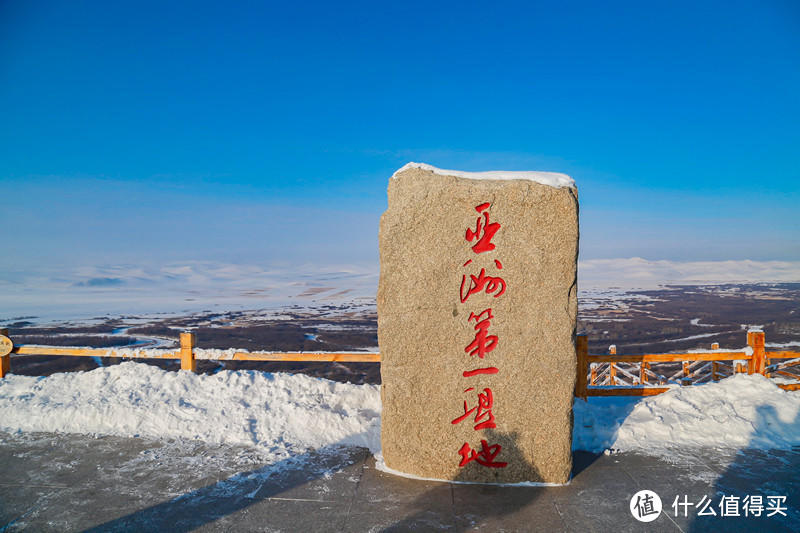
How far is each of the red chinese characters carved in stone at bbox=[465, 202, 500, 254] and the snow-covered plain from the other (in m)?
2.64

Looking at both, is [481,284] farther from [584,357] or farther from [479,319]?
[584,357]

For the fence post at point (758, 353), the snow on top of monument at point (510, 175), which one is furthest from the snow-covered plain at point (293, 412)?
the snow on top of monument at point (510, 175)

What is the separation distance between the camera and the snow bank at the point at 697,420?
5.12 meters

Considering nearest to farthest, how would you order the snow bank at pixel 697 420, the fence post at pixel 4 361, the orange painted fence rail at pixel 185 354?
the snow bank at pixel 697 420
the orange painted fence rail at pixel 185 354
the fence post at pixel 4 361

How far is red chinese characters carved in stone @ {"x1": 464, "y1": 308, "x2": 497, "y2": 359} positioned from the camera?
4.27 metres

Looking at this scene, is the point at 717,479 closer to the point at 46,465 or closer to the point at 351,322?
the point at 46,465

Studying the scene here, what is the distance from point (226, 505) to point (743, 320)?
42749 millimetres

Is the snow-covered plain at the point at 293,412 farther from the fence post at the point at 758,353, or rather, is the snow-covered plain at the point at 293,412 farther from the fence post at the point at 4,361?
the fence post at the point at 4,361

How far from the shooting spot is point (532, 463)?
168 inches

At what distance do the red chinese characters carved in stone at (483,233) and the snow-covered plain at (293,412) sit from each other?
8.66 ft

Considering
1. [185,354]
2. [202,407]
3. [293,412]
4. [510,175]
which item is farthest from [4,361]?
[510,175]

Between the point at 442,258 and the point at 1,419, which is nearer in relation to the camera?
the point at 442,258

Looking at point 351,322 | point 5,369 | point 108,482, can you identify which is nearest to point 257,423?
point 108,482

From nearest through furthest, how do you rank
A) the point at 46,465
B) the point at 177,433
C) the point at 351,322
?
the point at 46,465
the point at 177,433
the point at 351,322
